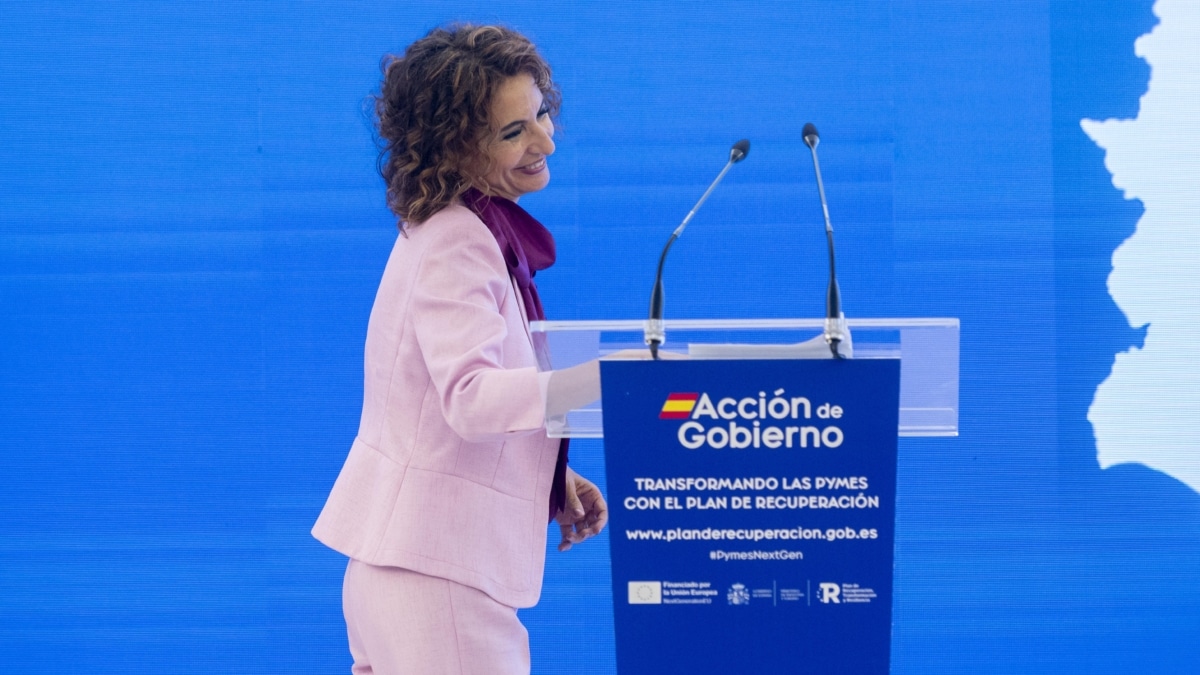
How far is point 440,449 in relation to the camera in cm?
182

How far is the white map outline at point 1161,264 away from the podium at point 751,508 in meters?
1.85

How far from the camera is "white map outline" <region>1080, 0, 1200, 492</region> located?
306 centimetres

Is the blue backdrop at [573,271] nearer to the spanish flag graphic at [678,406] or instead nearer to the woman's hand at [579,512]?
the woman's hand at [579,512]

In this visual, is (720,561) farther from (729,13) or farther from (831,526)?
(729,13)

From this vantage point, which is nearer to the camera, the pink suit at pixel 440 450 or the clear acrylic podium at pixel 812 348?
the clear acrylic podium at pixel 812 348

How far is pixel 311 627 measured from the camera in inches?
127

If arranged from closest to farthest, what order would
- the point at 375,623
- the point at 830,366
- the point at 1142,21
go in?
the point at 830,366 → the point at 375,623 → the point at 1142,21

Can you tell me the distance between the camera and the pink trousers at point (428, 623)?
1.80 meters

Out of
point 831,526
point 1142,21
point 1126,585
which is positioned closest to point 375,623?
point 831,526

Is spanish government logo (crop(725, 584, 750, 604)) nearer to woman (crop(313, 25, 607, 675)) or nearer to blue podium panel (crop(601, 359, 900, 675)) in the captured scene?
blue podium panel (crop(601, 359, 900, 675))

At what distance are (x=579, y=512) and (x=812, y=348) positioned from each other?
838 mm

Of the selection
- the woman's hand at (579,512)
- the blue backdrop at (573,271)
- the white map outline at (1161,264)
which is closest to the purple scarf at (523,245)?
the woman's hand at (579,512)

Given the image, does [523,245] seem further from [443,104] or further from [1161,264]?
[1161,264]

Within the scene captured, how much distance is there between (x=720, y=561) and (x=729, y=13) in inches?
77.5
